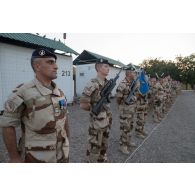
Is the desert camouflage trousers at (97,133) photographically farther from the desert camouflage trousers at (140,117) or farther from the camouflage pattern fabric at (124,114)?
the desert camouflage trousers at (140,117)

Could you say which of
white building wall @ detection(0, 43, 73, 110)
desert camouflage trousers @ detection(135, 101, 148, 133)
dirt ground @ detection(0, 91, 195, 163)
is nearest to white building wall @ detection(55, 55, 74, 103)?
white building wall @ detection(0, 43, 73, 110)

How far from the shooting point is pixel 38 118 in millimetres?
2070

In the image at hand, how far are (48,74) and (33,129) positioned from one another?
0.56m

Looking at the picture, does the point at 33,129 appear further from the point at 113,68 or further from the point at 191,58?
the point at 191,58

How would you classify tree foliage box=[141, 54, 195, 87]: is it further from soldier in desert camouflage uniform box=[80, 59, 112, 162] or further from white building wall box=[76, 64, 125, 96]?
soldier in desert camouflage uniform box=[80, 59, 112, 162]

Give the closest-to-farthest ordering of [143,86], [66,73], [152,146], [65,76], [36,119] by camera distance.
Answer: [36,119] → [152,146] → [143,86] → [65,76] → [66,73]

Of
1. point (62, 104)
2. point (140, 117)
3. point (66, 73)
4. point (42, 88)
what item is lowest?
point (140, 117)

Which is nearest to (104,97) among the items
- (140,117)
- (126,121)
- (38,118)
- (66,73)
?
(126,121)

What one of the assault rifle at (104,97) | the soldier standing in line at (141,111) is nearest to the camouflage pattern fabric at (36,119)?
the assault rifle at (104,97)

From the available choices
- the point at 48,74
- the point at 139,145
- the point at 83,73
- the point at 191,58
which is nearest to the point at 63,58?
the point at 83,73

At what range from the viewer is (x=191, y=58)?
173ft

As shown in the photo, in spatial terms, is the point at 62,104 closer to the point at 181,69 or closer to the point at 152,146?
the point at 152,146

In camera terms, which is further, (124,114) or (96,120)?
(124,114)

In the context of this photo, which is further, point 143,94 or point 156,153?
point 143,94
